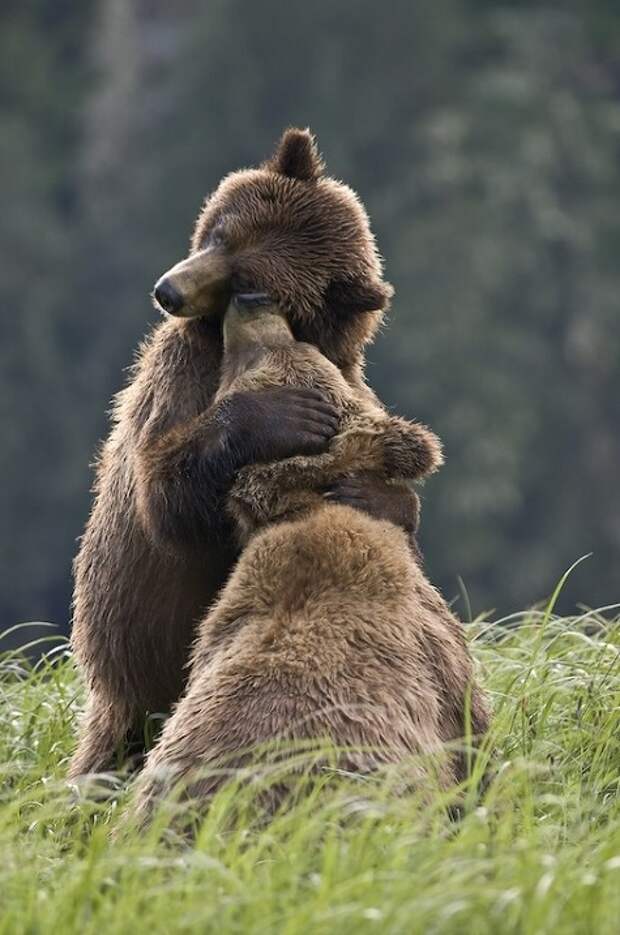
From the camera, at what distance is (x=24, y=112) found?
51.5 m

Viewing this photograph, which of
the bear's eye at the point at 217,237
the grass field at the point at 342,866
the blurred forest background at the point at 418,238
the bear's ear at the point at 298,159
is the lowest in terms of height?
the grass field at the point at 342,866

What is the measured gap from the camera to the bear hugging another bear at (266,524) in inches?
195

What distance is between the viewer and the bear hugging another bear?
495 centimetres

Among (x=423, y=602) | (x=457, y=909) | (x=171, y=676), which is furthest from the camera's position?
(x=171, y=676)

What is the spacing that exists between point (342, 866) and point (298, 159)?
2.28 m

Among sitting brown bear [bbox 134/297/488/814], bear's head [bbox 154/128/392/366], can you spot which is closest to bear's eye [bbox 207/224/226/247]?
bear's head [bbox 154/128/392/366]

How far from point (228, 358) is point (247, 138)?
137 ft

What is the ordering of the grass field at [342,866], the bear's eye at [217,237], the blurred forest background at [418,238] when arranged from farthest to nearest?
the blurred forest background at [418,238] < the bear's eye at [217,237] < the grass field at [342,866]

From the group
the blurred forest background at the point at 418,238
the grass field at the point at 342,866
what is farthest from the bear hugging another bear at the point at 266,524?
the blurred forest background at the point at 418,238

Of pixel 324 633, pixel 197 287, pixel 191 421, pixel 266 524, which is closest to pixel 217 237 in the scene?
pixel 197 287

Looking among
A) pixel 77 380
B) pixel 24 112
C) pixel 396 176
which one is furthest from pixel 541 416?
pixel 24 112

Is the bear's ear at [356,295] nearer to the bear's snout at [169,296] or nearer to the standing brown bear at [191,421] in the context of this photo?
the standing brown bear at [191,421]

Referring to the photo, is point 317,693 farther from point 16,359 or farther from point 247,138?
point 247,138

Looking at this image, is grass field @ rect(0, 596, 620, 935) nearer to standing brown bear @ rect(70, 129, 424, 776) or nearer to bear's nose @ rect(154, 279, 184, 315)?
standing brown bear @ rect(70, 129, 424, 776)
